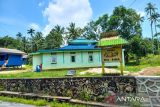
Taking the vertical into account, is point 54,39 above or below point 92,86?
above

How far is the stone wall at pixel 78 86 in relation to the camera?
37.7ft

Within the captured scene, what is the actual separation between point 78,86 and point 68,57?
2154cm

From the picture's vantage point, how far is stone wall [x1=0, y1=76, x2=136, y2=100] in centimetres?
1148

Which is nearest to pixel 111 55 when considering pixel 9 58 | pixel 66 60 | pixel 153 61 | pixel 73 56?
pixel 66 60

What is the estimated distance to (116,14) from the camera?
2147 inches

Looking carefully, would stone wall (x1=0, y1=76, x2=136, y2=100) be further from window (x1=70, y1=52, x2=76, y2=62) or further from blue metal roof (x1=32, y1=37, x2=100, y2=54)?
window (x1=70, y1=52, x2=76, y2=62)

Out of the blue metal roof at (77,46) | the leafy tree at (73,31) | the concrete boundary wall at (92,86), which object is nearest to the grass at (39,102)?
the concrete boundary wall at (92,86)

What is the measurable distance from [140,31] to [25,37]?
51.1 metres

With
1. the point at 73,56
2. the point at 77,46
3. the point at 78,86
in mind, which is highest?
the point at 77,46

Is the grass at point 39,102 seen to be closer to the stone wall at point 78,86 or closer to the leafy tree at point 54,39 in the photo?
the stone wall at point 78,86

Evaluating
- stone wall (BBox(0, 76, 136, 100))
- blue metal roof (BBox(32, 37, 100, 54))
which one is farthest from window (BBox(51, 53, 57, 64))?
stone wall (BBox(0, 76, 136, 100))

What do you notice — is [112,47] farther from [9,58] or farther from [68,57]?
[9,58]

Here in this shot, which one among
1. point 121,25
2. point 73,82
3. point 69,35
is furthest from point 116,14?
point 73,82

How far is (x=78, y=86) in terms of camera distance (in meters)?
13.0
